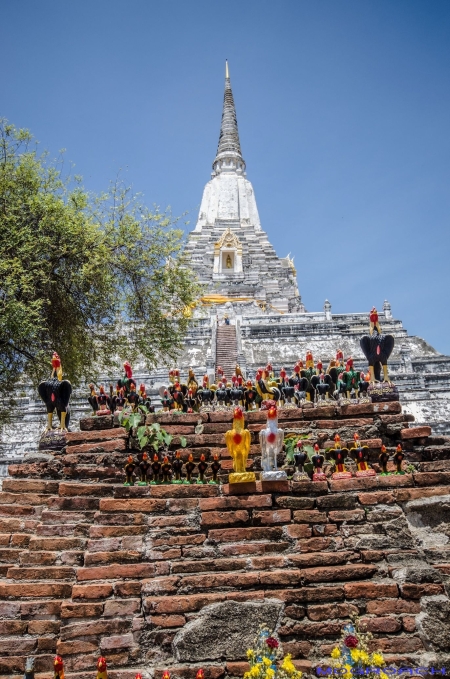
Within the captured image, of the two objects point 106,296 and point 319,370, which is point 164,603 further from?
point 106,296

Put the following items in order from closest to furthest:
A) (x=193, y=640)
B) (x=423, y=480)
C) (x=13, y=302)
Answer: (x=193, y=640), (x=423, y=480), (x=13, y=302)

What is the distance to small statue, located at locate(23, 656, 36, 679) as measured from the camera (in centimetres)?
519

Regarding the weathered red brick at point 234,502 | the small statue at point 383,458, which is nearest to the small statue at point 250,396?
the small statue at point 383,458

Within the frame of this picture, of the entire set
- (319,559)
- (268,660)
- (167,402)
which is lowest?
(268,660)

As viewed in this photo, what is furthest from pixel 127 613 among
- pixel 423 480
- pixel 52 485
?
pixel 423 480

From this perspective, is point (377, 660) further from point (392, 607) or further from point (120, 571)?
point (120, 571)

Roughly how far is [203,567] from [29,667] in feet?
5.84

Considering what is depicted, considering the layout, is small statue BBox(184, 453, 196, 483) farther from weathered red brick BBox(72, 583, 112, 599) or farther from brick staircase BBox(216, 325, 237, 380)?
brick staircase BBox(216, 325, 237, 380)

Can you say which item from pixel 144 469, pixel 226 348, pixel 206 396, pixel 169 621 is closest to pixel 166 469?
pixel 144 469

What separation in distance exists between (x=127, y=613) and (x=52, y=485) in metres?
2.45

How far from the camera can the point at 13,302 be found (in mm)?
10727

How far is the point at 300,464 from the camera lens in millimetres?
7062

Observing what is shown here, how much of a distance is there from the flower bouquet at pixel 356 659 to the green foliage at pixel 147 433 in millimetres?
3404

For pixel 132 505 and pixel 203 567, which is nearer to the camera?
pixel 203 567
